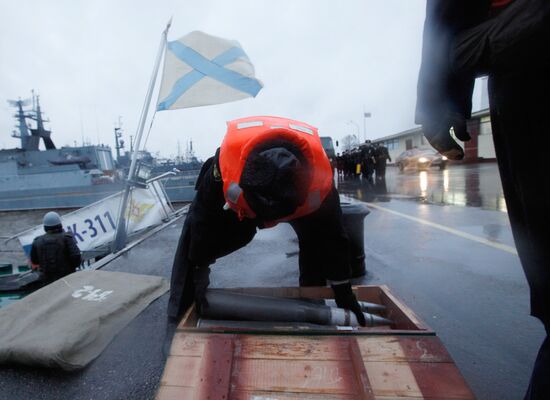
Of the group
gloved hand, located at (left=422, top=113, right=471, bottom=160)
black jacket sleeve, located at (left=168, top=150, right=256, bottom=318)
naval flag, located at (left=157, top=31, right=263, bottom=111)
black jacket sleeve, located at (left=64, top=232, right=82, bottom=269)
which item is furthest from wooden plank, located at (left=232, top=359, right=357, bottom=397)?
naval flag, located at (left=157, top=31, right=263, bottom=111)

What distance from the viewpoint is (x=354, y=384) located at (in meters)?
1.51

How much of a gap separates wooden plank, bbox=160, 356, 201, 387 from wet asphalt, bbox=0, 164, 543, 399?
0.65 metres

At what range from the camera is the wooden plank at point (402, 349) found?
1.61 meters

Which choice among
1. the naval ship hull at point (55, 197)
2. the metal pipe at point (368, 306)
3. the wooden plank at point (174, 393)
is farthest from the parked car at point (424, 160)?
the wooden plank at point (174, 393)

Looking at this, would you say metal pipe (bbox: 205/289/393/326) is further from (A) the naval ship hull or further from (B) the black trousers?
(A) the naval ship hull

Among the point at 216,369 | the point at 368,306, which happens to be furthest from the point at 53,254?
the point at 368,306

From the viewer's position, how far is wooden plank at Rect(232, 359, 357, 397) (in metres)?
1.51

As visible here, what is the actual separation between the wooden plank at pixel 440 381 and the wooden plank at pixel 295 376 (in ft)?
0.97

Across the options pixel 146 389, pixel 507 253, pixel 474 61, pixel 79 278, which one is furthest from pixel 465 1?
pixel 507 253

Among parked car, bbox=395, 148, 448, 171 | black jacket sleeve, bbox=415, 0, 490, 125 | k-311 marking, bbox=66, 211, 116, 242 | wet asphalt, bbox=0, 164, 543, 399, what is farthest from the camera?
parked car, bbox=395, 148, 448, 171

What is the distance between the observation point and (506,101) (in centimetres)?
113

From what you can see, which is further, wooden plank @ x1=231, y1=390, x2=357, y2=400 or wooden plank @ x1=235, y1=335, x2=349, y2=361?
wooden plank @ x1=235, y1=335, x2=349, y2=361

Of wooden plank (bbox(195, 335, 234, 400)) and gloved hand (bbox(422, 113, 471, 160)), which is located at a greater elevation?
gloved hand (bbox(422, 113, 471, 160))

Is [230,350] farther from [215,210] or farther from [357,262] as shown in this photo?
[357,262]
